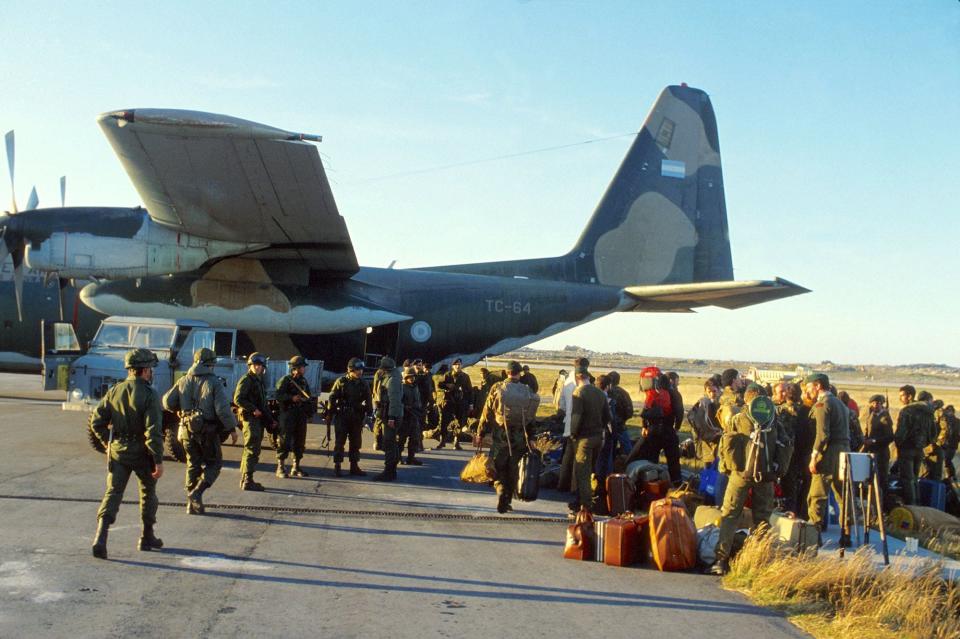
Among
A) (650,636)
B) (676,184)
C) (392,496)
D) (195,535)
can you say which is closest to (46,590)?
(195,535)

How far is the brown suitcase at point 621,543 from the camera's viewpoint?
713cm

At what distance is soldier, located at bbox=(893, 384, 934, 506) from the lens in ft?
35.4

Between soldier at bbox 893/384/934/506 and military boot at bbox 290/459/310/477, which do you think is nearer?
soldier at bbox 893/384/934/506

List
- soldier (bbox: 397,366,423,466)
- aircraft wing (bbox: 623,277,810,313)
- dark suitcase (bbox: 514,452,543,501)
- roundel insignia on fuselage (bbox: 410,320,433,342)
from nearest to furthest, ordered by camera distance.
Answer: dark suitcase (bbox: 514,452,543,501), soldier (bbox: 397,366,423,466), aircraft wing (bbox: 623,277,810,313), roundel insignia on fuselage (bbox: 410,320,433,342)

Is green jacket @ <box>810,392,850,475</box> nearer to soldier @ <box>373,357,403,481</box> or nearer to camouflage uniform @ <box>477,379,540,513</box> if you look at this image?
camouflage uniform @ <box>477,379,540,513</box>

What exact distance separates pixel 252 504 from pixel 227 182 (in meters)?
5.82

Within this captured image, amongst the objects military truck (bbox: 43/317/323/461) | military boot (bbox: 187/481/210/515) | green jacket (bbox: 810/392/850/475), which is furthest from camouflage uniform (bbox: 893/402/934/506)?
military truck (bbox: 43/317/323/461)

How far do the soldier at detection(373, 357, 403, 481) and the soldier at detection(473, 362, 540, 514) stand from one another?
2.30 metres

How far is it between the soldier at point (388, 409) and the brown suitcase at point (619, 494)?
3.57m

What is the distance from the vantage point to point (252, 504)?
899 cm

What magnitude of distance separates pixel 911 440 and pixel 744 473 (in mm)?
5261

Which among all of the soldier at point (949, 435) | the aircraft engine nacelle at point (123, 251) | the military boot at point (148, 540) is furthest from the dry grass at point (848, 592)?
the aircraft engine nacelle at point (123, 251)

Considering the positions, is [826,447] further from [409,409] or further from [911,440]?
[409,409]

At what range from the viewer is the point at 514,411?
30.4ft
